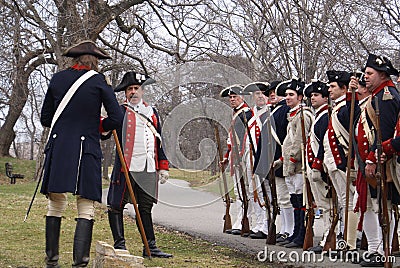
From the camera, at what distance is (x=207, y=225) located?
39.3ft

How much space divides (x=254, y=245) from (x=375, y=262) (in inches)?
87.6

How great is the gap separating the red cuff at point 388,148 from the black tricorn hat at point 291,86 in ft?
8.35

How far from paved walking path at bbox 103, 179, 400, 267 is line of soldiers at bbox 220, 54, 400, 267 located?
27 cm

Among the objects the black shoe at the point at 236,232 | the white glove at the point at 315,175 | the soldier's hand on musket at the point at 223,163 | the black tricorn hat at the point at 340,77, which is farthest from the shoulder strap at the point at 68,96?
the black shoe at the point at 236,232

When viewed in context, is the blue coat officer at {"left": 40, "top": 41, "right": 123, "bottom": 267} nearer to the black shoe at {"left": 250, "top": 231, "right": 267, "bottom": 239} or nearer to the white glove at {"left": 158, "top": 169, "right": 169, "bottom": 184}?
the white glove at {"left": 158, "top": 169, "right": 169, "bottom": 184}

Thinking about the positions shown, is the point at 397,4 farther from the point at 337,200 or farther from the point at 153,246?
the point at 153,246

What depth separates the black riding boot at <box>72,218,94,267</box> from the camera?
6.13 meters

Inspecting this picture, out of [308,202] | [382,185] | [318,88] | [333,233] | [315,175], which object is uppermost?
[318,88]

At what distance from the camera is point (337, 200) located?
834cm

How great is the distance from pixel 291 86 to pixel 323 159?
1323 millimetres

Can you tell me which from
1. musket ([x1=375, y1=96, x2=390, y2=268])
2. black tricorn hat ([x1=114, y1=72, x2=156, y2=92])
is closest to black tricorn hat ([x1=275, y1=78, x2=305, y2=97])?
black tricorn hat ([x1=114, y1=72, x2=156, y2=92])

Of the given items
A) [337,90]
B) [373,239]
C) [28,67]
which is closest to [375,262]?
[373,239]

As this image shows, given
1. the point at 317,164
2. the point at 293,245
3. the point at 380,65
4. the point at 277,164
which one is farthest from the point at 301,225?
the point at 380,65

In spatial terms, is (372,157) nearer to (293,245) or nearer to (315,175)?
(315,175)
